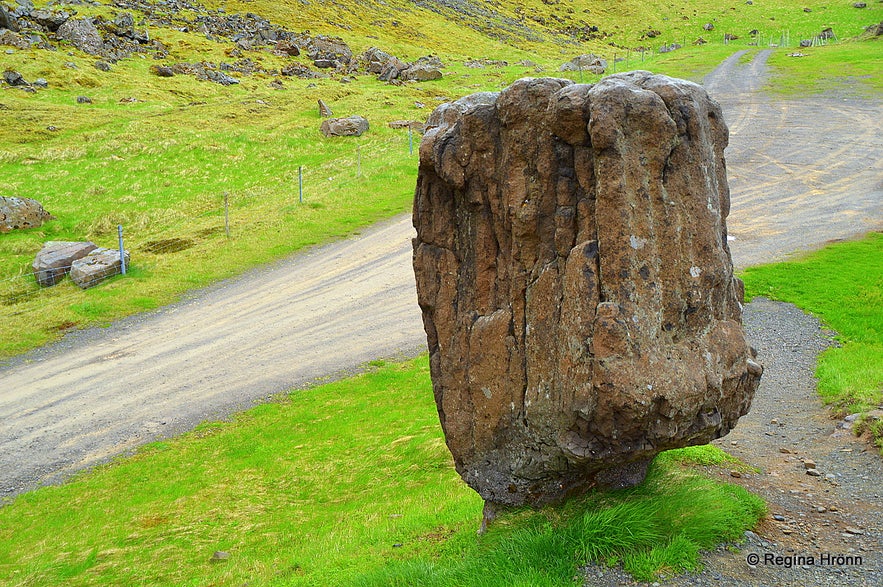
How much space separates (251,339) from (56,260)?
11.9 m

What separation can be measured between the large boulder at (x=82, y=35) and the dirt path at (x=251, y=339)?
61730 millimetres

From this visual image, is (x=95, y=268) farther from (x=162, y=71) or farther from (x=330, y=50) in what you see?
(x=330, y=50)

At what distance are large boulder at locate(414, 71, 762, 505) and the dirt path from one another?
36.4 feet

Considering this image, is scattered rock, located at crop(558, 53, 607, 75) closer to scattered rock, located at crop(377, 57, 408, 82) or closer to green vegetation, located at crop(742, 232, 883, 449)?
scattered rock, located at crop(377, 57, 408, 82)

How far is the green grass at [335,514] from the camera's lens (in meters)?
8.88

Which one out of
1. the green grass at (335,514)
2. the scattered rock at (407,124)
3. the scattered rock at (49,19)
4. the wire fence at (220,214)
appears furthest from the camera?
the scattered rock at (49,19)

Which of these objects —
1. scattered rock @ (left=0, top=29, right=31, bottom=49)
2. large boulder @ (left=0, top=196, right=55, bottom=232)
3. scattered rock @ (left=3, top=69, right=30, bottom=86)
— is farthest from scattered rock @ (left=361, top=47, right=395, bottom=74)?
large boulder @ (left=0, top=196, right=55, bottom=232)

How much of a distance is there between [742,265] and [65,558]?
847 inches

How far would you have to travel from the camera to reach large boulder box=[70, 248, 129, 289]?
28906mm

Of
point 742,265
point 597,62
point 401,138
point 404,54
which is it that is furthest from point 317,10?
point 742,265

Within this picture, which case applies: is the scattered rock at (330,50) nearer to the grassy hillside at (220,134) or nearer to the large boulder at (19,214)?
the grassy hillside at (220,134)

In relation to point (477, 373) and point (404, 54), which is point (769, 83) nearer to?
point (404, 54)

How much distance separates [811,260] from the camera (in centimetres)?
2533

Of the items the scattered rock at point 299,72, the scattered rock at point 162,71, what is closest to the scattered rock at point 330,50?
the scattered rock at point 299,72
